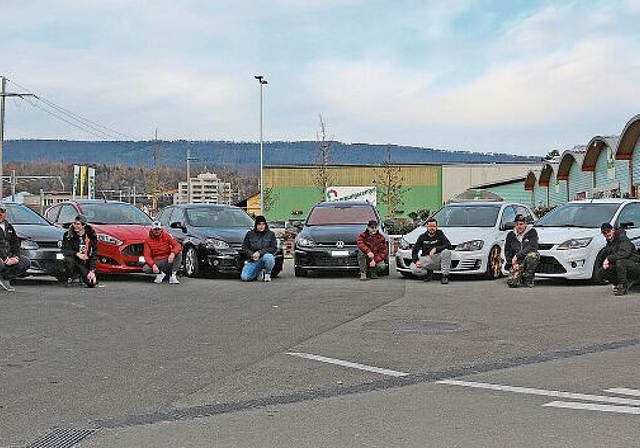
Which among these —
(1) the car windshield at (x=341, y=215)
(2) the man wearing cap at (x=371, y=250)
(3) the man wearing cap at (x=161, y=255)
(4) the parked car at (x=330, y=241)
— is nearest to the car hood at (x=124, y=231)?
(3) the man wearing cap at (x=161, y=255)

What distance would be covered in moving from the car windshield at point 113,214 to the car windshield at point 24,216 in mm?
1132

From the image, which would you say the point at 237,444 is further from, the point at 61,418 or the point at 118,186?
the point at 118,186


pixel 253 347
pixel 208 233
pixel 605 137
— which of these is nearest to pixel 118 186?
pixel 605 137

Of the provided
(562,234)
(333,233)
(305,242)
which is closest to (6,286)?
(305,242)

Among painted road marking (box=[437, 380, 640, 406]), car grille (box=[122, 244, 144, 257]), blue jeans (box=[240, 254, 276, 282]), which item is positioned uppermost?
car grille (box=[122, 244, 144, 257])

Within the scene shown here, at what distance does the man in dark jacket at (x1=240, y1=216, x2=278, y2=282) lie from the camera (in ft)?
60.7

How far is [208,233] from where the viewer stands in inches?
764

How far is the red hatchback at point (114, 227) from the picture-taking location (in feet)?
58.4

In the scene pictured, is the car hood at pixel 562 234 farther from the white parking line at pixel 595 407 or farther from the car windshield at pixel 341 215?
the white parking line at pixel 595 407

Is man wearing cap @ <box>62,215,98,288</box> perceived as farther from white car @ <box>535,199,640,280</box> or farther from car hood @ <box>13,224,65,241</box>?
white car @ <box>535,199,640,280</box>

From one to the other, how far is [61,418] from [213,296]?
8693mm

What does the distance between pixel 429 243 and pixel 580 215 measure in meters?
3.00

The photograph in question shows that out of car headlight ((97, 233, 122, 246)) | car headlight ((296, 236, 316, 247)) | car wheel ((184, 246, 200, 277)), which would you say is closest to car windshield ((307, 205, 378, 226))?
car headlight ((296, 236, 316, 247))

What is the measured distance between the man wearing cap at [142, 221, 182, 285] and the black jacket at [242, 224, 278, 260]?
1538 millimetres
